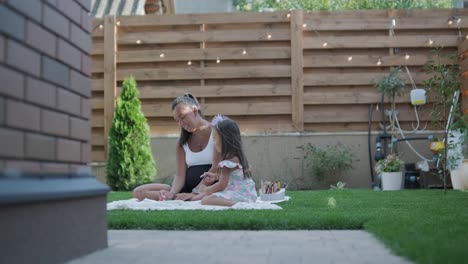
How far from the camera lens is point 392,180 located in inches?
283

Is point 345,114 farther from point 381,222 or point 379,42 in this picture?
point 381,222

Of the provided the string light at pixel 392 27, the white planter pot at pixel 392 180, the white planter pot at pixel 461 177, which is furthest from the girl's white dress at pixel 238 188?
the string light at pixel 392 27

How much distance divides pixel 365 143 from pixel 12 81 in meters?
6.51

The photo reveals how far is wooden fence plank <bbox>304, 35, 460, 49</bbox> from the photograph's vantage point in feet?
26.7

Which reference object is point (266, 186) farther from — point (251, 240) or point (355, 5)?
point (355, 5)

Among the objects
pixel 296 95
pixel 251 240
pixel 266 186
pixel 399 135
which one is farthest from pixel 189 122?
pixel 399 135

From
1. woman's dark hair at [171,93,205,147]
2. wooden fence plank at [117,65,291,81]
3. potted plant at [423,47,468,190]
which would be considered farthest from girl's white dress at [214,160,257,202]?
wooden fence plank at [117,65,291,81]

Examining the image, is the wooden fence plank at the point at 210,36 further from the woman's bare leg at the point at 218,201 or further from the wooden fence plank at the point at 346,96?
the woman's bare leg at the point at 218,201

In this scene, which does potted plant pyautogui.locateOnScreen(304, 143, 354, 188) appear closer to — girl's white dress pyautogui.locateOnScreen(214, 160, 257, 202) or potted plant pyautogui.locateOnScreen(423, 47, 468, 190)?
potted plant pyautogui.locateOnScreen(423, 47, 468, 190)

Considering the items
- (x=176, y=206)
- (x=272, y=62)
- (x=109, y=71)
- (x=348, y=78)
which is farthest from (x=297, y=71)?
(x=176, y=206)

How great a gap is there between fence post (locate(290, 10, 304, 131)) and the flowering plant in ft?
3.90

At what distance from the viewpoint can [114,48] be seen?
834 cm

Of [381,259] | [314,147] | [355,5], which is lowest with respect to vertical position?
[381,259]

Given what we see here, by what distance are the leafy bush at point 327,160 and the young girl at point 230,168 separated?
2914mm
